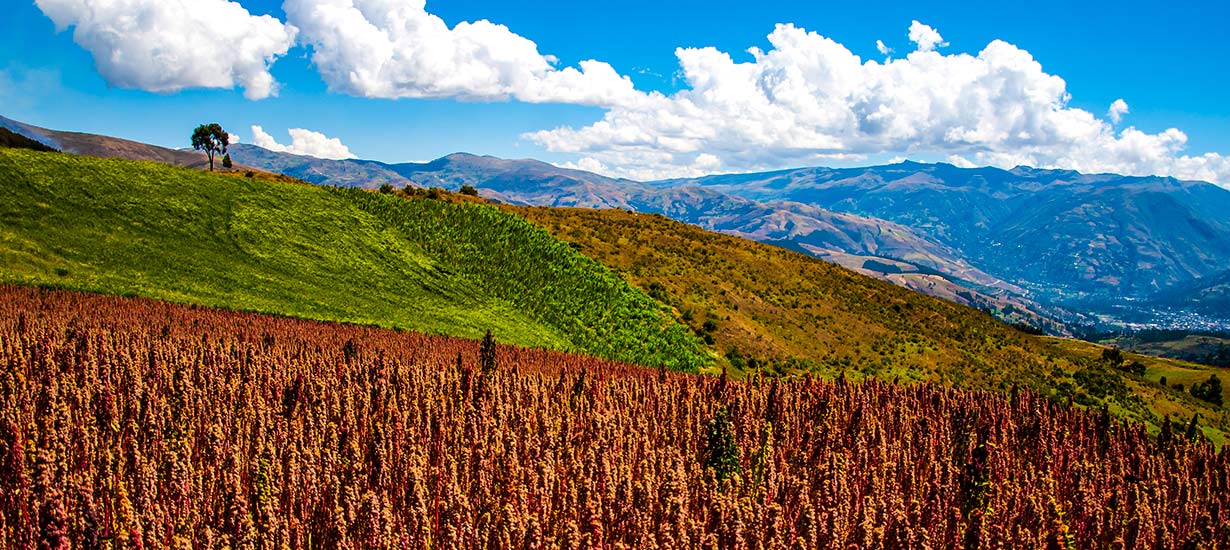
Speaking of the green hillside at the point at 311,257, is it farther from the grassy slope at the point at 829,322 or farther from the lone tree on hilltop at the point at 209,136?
the lone tree on hilltop at the point at 209,136

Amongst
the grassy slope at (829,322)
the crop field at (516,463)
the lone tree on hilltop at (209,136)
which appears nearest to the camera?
the crop field at (516,463)

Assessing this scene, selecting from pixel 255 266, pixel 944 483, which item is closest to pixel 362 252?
pixel 255 266

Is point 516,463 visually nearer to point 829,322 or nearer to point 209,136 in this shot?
point 829,322

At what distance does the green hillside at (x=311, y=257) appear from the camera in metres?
36.7

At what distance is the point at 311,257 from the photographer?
146 ft

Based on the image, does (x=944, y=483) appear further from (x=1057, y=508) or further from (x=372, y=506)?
(x=372, y=506)

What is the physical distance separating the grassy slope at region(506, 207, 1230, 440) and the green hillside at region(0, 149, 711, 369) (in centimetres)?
536

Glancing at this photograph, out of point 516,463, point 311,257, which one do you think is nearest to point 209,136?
point 311,257

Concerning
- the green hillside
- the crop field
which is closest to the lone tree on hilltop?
the green hillside

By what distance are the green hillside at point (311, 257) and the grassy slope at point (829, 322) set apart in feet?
17.6

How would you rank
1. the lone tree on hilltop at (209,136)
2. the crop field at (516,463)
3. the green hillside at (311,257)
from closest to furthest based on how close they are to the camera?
the crop field at (516,463), the green hillside at (311,257), the lone tree on hilltop at (209,136)

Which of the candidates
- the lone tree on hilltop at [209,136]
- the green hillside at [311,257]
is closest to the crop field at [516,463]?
the green hillside at [311,257]

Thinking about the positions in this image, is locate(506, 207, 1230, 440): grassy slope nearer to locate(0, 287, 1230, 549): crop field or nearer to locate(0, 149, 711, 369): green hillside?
locate(0, 149, 711, 369): green hillside

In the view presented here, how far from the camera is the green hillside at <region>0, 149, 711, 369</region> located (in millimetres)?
36688
